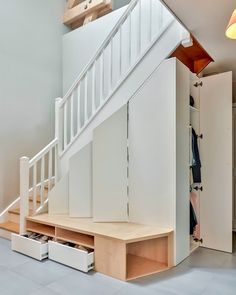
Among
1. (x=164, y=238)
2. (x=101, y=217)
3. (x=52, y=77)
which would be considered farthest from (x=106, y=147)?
(x=52, y=77)

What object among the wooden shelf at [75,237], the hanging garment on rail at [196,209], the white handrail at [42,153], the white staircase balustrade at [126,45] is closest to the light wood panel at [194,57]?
the white staircase balustrade at [126,45]

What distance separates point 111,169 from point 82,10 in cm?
361

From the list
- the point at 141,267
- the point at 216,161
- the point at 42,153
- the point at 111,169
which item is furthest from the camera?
the point at 42,153

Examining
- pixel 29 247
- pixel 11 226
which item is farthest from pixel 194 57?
pixel 11 226

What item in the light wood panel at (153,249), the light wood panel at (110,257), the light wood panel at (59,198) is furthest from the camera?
the light wood panel at (59,198)

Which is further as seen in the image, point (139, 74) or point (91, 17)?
point (91, 17)

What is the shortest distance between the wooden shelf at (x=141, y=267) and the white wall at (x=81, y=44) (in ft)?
12.0

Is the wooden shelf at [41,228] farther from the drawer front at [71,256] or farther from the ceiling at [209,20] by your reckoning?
the ceiling at [209,20]

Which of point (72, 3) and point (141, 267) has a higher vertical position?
point (72, 3)

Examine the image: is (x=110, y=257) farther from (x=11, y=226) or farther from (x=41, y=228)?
(x=11, y=226)

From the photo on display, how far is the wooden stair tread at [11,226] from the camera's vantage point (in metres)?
3.60

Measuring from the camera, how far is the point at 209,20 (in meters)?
2.25

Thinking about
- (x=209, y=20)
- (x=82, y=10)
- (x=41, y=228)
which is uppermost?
(x=82, y=10)

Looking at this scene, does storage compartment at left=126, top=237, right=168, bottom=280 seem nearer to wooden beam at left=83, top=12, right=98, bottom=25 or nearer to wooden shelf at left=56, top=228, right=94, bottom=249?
wooden shelf at left=56, top=228, right=94, bottom=249
